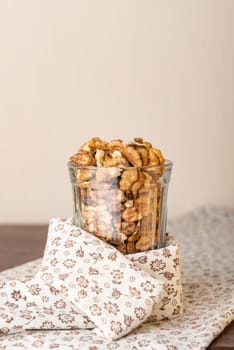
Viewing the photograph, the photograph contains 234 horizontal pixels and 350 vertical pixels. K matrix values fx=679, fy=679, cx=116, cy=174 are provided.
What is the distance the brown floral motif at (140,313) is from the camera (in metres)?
0.94

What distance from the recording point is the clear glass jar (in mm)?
1011

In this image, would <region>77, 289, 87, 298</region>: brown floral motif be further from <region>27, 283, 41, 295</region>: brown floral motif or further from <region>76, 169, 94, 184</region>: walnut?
<region>76, 169, 94, 184</region>: walnut

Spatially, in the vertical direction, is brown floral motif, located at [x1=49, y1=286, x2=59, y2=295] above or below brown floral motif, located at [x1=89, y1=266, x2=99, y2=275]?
below

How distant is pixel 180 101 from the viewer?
1777 millimetres

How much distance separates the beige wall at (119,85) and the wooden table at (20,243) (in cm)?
13

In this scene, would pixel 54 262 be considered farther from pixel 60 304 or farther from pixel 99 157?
pixel 99 157

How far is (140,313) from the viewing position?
941 mm

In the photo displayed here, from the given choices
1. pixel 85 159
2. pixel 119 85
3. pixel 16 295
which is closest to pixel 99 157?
pixel 85 159

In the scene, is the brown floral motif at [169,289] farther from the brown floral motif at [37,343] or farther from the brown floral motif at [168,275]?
the brown floral motif at [37,343]

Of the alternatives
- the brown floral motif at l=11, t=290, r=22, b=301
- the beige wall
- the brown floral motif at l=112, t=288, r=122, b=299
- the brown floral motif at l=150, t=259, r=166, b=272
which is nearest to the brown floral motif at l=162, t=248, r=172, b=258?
the brown floral motif at l=150, t=259, r=166, b=272

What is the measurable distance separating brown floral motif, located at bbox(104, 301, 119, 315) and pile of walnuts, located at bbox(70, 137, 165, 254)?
111mm

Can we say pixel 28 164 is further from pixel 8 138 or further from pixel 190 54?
pixel 190 54

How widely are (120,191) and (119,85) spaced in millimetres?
799

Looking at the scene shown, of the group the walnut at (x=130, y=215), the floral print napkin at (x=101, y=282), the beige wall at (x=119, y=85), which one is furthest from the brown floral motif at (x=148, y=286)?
the beige wall at (x=119, y=85)
